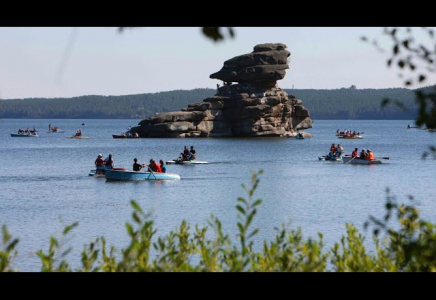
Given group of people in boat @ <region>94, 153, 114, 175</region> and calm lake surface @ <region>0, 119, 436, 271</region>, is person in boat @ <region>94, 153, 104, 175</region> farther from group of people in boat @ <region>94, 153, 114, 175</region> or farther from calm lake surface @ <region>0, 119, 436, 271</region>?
calm lake surface @ <region>0, 119, 436, 271</region>

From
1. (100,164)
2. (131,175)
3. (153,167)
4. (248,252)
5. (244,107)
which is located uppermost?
(244,107)

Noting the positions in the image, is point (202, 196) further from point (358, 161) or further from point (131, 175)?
point (358, 161)

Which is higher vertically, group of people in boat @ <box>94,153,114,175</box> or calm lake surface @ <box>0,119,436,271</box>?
group of people in boat @ <box>94,153,114,175</box>

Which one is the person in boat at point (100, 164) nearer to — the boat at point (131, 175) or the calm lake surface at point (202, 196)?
the calm lake surface at point (202, 196)

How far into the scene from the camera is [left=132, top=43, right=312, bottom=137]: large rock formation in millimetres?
107375

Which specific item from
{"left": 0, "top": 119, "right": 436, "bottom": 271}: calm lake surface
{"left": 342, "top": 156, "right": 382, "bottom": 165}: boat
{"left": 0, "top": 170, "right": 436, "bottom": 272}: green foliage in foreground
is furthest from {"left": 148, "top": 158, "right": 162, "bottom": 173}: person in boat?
{"left": 0, "top": 170, "right": 436, "bottom": 272}: green foliage in foreground

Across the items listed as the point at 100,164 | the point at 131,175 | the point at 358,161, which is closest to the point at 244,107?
the point at 358,161

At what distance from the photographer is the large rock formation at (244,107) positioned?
10738cm

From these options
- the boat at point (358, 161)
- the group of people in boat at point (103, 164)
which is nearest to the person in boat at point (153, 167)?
the group of people in boat at point (103, 164)

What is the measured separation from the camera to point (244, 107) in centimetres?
10656

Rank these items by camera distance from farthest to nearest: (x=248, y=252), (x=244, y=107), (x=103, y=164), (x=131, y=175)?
(x=244, y=107) < (x=103, y=164) < (x=131, y=175) < (x=248, y=252)

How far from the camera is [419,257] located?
15.4ft

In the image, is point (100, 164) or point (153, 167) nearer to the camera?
point (153, 167)
